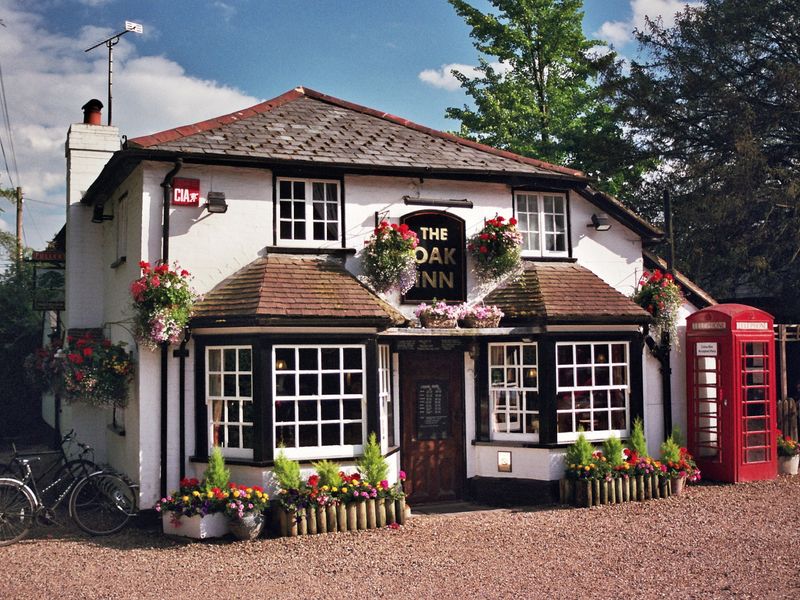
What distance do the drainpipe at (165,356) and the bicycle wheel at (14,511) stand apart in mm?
1758

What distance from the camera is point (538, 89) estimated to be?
26.7 metres

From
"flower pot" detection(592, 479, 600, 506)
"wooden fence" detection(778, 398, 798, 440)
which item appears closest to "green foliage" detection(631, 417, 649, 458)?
"flower pot" detection(592, 479, 600, 506)

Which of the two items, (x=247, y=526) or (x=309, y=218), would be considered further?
→ (x=309, y=218)

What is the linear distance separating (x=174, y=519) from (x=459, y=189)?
688 centimetres

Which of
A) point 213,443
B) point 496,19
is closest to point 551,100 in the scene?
point 496,19

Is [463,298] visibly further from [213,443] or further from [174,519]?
[174,519]

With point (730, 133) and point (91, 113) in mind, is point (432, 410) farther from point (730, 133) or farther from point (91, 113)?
point (730, 133)

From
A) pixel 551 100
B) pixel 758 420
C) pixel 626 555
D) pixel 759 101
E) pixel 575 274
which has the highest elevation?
pixel 551 100

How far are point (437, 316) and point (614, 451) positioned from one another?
350cm

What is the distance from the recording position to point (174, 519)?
10734 mm

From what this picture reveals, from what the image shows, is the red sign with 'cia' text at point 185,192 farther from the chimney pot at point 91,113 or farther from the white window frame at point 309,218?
the chimney pot at point 91,113

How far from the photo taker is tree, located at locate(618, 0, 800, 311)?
65.0 ft

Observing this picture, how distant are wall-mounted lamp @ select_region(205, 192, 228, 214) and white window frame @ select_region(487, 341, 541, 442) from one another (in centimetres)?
485

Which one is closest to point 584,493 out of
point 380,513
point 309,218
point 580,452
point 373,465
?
point 580,452
